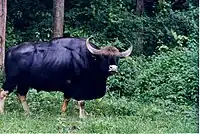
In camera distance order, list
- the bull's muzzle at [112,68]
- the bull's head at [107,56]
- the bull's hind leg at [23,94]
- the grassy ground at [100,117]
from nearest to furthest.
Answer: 1. the grassy ground at [100,117]
2. the bull's muzzle at [112,68]
3. the bull's head at [107,56]
4. the bull's hind leg at [23,94]

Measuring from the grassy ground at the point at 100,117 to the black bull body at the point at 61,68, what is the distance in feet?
1.45

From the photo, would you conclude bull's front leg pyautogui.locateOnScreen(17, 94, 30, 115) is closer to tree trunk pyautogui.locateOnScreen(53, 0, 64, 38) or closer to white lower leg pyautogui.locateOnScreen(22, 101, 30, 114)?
white lower leg pyautogui.locateOnScreen(22, 101, 30, 114)

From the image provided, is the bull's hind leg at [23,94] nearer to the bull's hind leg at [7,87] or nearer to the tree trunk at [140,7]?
the bull's hind leg at [7,87]

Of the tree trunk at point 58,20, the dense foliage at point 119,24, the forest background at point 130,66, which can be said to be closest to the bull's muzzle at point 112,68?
the forest background at point 130,66

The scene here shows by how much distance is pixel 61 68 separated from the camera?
454 inches

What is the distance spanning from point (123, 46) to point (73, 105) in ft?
16.5

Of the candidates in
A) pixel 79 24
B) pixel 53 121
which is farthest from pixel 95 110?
pixel 79 24

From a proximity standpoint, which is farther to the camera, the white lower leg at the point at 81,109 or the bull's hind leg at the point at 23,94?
the bull's hind leg at the point at 23,94

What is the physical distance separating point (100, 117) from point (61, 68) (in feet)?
3.81

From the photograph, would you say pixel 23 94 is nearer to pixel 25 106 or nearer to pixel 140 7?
pixel 25 106

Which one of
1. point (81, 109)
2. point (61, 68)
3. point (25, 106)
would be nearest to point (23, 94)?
point (25, 106)

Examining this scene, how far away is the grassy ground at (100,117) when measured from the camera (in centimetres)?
987

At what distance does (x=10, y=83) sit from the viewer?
1177cm

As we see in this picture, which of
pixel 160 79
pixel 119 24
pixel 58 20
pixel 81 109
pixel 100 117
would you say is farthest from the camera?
pixel 119 24
